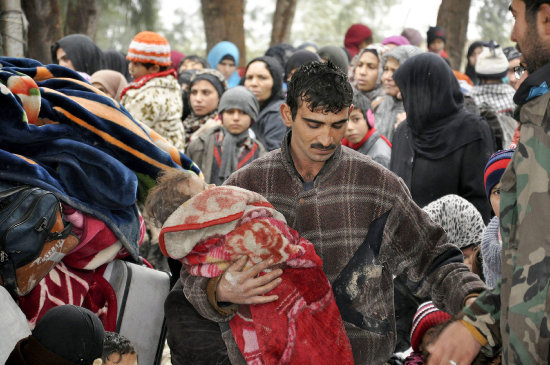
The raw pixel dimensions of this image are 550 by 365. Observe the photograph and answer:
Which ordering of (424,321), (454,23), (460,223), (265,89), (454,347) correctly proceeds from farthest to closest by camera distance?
(454,23), (265,89), (460,223), (424,321), (454,347)

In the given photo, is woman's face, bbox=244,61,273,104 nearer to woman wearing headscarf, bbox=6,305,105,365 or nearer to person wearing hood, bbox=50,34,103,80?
person wearing hood, bbox=50,34,103,80

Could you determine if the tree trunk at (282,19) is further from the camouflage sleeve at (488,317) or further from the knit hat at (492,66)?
the camouflage sleeve at (488,317)

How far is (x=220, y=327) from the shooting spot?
10.3ft

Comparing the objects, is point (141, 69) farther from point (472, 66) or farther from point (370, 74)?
point (472, 66)

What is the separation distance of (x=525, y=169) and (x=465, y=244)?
8.16 feet

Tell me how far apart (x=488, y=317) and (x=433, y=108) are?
3529mm

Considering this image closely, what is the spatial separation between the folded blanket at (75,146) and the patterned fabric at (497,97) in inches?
198

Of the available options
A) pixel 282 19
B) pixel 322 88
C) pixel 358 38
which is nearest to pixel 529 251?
pixel 322 88

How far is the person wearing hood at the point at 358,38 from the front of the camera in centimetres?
1189

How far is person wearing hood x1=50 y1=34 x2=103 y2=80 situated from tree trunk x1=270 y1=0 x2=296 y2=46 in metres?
9.43

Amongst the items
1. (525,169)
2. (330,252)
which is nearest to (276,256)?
(330,252)

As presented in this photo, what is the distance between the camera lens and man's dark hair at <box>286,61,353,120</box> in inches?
127

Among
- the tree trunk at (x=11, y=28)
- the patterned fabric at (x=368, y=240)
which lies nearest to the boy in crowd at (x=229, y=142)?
the tree trunk at (x=11, y=28)

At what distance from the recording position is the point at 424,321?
3791 mm
